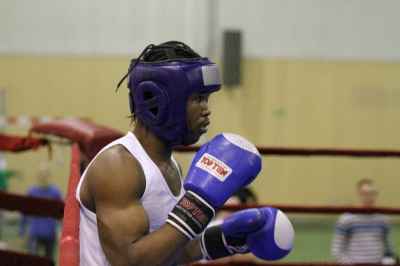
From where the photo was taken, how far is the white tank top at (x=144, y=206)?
1.57 meters

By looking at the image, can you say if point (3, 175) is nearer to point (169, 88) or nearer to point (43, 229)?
point (43, 229)

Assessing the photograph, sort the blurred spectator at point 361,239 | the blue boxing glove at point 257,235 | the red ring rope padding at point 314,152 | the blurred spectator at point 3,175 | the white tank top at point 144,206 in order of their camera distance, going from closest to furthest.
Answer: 1. the white tank top at point 144,206
2. the blue boxing glove at point 257,235
3. the red ring rope padding at point 314,152
4. the blurred spectator at point 361,239
5. the blurred spectator at point 3,175

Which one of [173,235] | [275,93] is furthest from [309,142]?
[173,235]

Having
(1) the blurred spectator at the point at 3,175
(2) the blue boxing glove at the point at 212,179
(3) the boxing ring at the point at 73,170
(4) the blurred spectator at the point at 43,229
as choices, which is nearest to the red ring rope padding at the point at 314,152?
(3) the boxing ring at the point at 73,170

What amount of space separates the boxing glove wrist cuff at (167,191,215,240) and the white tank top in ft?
0.48

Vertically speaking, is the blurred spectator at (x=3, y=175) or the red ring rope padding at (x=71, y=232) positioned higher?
the red ring rope padding at (x=71, y=232)

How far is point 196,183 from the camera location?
4.80 ft

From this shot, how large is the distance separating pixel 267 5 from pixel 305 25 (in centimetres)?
59

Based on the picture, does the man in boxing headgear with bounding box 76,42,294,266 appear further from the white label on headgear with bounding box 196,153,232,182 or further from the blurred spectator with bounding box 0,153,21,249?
the blurred spectator with bounding box 0,153,21,249

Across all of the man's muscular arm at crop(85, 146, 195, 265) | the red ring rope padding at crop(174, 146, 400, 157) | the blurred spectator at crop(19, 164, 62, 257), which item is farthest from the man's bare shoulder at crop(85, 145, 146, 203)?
the blurred spectator at crop(19, 164, 62, 257)

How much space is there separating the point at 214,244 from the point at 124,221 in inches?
21.9

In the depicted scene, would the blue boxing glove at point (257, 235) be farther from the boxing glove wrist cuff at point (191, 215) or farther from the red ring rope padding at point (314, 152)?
the red ring rope padding at point (314, 152)

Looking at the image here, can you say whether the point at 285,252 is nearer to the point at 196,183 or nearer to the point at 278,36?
the point at 196,183

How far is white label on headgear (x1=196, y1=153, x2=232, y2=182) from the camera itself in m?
1.48
